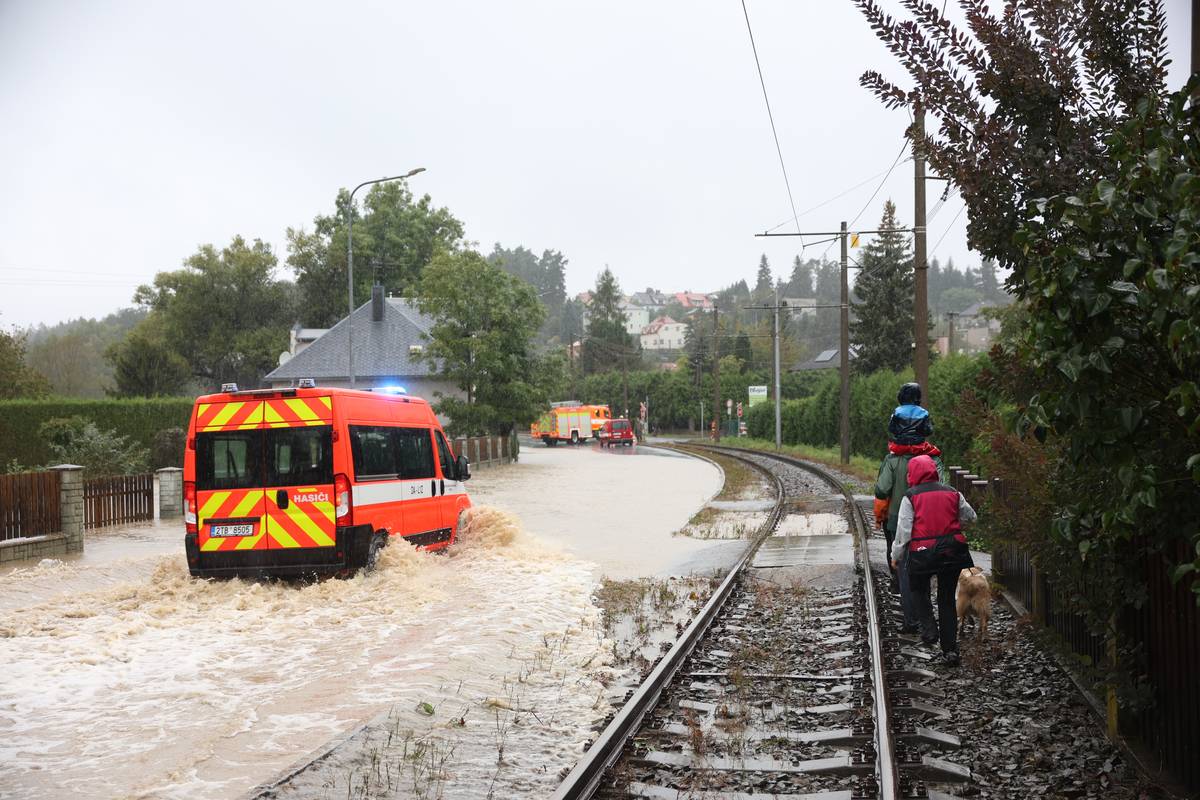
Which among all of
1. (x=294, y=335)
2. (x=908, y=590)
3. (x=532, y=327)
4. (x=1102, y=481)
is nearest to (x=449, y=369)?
(x=532, y=327)

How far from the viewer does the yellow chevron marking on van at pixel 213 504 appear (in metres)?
12.2

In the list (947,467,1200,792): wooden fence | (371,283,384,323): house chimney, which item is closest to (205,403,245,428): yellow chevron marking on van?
(947,467,1200,792): wooden fence

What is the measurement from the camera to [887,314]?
59.1m

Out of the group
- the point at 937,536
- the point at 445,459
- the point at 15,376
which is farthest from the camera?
the point at 15,376

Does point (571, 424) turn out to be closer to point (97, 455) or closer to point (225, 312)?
point (225, 312)

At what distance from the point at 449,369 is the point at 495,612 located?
1363 inches

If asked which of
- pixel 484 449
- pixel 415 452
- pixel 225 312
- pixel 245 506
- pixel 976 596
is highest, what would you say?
pixel 225 312

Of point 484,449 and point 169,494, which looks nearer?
point 169,494

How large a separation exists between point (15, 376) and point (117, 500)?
24923mm

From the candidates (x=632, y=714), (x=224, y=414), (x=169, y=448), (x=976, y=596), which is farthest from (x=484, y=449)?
(x=632, y=714)

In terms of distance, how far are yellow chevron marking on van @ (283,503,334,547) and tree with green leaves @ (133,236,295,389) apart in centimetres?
6339

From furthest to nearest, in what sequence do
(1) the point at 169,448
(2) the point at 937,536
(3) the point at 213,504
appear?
(1) the point at 169,448
(3) the point at 213,504
(2) the point at 937,536

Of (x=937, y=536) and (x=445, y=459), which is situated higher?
(x=445, y=459)

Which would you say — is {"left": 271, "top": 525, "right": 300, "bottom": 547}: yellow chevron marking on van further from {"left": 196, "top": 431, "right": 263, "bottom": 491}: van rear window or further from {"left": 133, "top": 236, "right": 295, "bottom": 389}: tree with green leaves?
{"left": 133, "top": 236, "right": 295, "bottom": 389}: tree with green leaves
